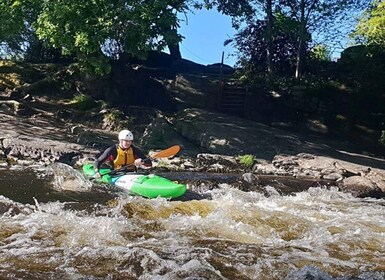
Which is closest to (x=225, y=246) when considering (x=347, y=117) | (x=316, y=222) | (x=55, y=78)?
(x=316, y=222)

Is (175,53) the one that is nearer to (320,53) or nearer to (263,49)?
(263,49)

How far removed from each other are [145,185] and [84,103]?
9006mm

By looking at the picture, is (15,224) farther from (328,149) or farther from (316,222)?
(328,149)

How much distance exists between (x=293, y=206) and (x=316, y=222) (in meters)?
1.30

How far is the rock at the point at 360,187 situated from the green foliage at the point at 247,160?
2432 millimetres

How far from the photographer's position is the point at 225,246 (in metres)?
5.73

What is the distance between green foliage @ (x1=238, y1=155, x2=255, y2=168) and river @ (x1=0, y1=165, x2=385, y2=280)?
2925 millimetres

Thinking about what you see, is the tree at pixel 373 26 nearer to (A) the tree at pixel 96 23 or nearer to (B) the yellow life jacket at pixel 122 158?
(A) the tree at pixel 96 23

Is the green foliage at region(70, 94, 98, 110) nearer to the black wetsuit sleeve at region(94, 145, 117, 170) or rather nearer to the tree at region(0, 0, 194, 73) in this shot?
the tree at region(0, 0, 194, 73)

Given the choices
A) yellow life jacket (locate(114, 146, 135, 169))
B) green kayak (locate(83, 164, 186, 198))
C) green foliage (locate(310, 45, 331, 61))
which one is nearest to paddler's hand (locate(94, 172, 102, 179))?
green kayak (locate(83, 164, 186, 198))

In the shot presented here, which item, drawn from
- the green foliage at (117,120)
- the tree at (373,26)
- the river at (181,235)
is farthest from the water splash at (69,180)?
the tree at (373,26)

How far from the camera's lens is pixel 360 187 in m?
10.4

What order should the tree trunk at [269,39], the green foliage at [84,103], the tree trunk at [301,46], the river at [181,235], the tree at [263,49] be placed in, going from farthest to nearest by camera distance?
the tree at [263,49]
the tree trunk at [269,39]
the tree trunk at [301,46]
the green foliage at [84,103]
the river at [181,235]

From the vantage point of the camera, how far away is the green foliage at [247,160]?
1231 centimetres
